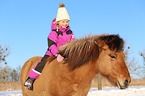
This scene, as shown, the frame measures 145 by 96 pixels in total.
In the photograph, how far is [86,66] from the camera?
3.75 metres

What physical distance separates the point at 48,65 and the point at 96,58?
137 centimetres

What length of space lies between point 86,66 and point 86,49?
0.35 m

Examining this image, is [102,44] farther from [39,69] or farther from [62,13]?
[39,69]

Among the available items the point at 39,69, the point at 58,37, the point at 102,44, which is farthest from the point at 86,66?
the point at 39,69

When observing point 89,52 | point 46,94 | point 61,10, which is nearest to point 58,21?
point 61,10

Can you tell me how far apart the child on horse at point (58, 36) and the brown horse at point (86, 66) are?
468 millimetres

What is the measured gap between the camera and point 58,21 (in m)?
4.81

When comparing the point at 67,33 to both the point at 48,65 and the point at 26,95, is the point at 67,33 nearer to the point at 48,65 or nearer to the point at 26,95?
the point at 48,65

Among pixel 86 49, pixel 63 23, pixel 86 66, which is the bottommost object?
pixel 86 66

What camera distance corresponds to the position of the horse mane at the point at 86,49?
362cm

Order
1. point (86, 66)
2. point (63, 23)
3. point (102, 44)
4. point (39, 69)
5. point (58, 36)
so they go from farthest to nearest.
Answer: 1. point (39, 69)
2. point (63, 23)
3. point (58, 36)
4. point (86, 66)
5. point (102, 44)

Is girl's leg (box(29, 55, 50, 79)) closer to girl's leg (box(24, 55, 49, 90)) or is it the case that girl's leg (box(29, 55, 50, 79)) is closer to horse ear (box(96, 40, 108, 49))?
girl's leg (box(24, 55, 49, 90))

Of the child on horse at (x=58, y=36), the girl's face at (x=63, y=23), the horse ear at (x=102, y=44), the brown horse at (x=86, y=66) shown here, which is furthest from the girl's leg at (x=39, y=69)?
the horse ear at (x=102, y=44)

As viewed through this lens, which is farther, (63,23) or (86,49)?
(63,23)
